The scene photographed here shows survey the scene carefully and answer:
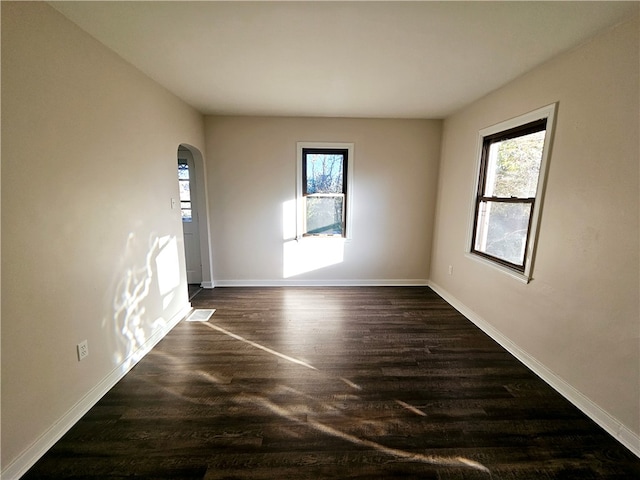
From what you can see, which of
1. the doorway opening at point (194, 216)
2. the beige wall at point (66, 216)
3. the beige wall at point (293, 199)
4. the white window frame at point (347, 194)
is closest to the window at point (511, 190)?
the beige wall at point (293, 199)

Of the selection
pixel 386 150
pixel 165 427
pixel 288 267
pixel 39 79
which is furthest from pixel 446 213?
pixel 39 79

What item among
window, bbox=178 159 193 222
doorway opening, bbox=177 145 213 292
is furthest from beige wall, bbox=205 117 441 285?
window, bbox=178 159 193 222

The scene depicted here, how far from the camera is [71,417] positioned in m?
1.61

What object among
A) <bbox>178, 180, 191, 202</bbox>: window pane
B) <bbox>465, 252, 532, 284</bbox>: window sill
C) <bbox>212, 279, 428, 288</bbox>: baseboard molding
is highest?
<bbox>178, 180, 191, 202</bbox>: window pane

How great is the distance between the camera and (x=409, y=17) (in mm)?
1552

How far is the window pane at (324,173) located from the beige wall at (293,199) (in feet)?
0.78

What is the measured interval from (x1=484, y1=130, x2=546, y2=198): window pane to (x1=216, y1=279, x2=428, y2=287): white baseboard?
1803 millimetres

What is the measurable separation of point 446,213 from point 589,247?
1983 millimetres

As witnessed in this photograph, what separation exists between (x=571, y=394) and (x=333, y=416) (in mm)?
1691

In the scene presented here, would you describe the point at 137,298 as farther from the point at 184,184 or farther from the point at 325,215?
the point at 325,215

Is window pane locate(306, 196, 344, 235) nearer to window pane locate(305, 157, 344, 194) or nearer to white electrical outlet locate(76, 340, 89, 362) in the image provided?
window pane locate(305, 157, 344, 194)

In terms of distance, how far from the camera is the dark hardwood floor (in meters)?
1.37

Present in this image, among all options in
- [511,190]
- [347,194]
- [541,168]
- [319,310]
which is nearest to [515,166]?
[511,190]

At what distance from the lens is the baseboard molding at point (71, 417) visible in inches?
51.6
